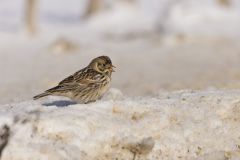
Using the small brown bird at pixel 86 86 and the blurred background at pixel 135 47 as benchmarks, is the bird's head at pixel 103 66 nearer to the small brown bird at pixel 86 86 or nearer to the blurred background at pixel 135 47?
the small brown bird at pixel 86 86

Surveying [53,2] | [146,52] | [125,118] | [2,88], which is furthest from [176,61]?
[53,2]

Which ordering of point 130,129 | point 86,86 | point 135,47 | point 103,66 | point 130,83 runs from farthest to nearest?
1. point 135,47
2. point 130,83
3. point 103,66
4. point 86,86
5. point 130,129

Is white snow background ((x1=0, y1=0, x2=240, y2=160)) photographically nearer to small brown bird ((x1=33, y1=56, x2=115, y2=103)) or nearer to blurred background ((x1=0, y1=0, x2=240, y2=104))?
blurred background ((x1=0, y1=0, x2=240, y2=104))

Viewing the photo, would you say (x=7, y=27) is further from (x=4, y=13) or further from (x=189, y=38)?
(x=189, y=38)

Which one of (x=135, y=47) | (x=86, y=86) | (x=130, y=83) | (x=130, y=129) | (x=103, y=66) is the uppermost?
(x=135, y=47)

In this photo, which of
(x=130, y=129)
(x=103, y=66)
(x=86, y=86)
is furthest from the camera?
(x=103, y=66)

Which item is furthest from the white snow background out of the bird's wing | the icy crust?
the bird's wing

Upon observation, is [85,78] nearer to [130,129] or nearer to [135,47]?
[130,129]

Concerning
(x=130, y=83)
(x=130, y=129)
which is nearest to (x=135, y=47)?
(x=130, y=83)
